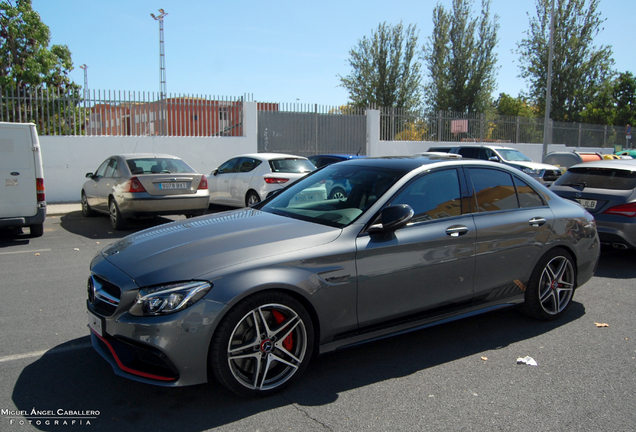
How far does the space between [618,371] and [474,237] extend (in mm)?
1475

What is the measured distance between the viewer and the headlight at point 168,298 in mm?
3064

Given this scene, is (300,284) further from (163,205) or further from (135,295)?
(163,205)

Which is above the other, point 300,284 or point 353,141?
point 353,141

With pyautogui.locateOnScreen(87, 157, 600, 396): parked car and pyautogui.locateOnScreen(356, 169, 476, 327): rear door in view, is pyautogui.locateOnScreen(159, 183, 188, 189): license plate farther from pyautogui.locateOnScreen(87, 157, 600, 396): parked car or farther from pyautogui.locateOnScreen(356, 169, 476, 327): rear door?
pyautogui.locateOnScreen(356, 169, 476, 327): rear door

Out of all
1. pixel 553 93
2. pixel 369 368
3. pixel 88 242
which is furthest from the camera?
pixel 553 93

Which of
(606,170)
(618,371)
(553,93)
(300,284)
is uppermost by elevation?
(553,93)

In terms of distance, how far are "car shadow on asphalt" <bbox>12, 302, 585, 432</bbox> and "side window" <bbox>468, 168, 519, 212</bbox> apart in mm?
1195

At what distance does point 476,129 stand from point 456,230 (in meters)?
23.6

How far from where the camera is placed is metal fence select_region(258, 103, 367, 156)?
62.4ft

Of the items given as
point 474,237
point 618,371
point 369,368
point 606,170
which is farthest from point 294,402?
point 606,170

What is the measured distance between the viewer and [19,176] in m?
8.68

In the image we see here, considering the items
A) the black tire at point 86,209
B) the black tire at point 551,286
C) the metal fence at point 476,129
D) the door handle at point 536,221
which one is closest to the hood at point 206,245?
the door handle at point 536,221

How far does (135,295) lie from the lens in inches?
124

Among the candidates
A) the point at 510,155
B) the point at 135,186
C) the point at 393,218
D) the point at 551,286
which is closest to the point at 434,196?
the point at 393,218
